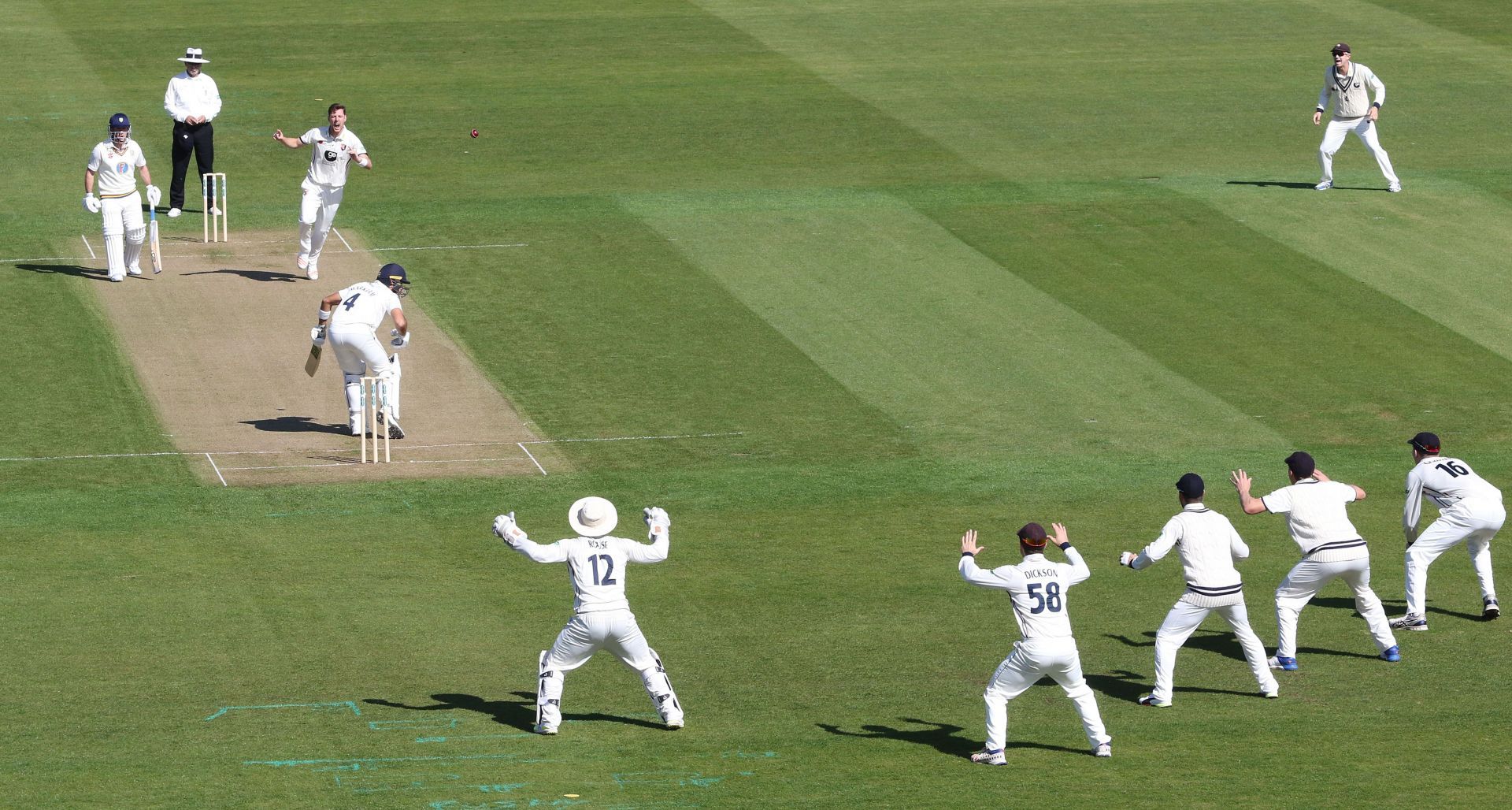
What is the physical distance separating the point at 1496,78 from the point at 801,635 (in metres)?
29.6

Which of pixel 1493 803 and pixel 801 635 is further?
pixel 801 635

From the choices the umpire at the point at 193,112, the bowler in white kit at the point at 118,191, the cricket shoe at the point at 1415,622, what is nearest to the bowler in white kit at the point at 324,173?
the bowler in white kit at the point at 118,191

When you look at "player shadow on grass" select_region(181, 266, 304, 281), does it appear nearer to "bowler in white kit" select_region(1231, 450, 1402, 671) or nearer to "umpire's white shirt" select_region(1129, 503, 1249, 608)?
"bowler in white kit" select_region(1231, 450, 1402, 671)

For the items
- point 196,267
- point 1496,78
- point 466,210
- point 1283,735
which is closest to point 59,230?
point 196,267

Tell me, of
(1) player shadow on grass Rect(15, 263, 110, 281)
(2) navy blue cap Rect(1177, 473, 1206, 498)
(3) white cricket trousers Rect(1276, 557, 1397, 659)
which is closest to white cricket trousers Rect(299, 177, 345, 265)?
(1) player shadow on grass Rect(15, 263, 110, 281)

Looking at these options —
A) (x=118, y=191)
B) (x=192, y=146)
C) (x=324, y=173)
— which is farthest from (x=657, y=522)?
(x=192, y=146)

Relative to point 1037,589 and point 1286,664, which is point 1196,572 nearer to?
point 1286,664

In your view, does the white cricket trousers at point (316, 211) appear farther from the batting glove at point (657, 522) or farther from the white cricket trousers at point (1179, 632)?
the white cricket trousers at point (1179, 632)

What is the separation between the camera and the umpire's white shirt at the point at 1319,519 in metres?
16.3

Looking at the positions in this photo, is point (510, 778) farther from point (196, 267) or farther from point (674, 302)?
point (196, 267)

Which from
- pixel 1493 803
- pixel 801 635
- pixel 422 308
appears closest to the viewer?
pixel 1493 803

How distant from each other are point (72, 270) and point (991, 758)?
60.5 ft

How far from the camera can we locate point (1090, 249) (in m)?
30.4

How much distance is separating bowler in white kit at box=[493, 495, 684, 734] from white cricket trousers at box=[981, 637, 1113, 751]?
2338 millimetres
